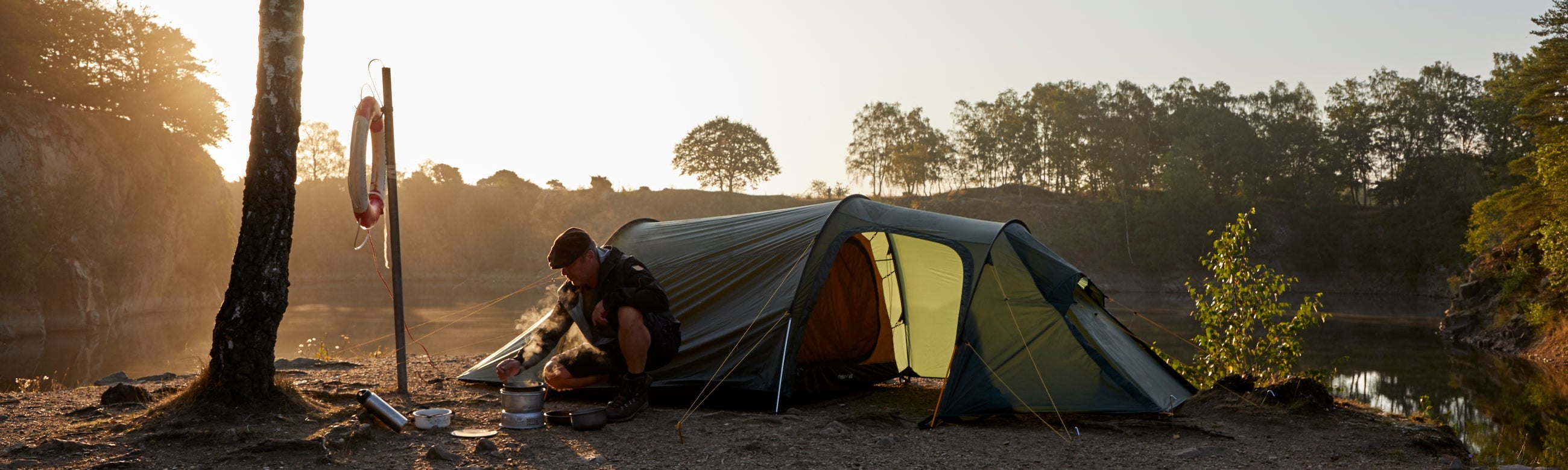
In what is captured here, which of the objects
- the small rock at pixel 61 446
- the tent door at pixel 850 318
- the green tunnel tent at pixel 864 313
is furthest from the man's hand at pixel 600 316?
the small rock at pixel 61 446

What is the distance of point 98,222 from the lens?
2375 centimetres

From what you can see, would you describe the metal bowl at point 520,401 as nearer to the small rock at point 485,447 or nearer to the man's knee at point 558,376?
the man's knee at point 558,376

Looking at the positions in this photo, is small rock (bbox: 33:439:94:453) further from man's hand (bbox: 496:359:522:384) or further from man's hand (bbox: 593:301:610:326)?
man's hand (bbox: 593:301:610:326)

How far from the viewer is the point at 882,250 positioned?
8.16 metres

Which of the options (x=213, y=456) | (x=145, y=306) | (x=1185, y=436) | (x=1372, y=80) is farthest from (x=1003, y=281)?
(x=1372, y=80)

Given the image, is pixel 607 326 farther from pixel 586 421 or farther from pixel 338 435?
pixel 338 435

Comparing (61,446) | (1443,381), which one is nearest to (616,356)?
(61,446)

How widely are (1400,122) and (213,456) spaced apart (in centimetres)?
5263

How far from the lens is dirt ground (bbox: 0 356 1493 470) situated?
4.41m

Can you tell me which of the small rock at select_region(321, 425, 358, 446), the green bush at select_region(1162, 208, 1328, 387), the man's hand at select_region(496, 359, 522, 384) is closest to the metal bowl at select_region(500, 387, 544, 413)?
the man's hand at select_region(496, 359, 522, 384)

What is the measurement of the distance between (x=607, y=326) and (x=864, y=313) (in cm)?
315

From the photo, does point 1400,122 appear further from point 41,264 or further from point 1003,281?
point 41,264

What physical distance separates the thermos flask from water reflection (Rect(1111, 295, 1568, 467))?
6.88 meters

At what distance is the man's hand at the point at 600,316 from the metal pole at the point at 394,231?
6.69 ft
